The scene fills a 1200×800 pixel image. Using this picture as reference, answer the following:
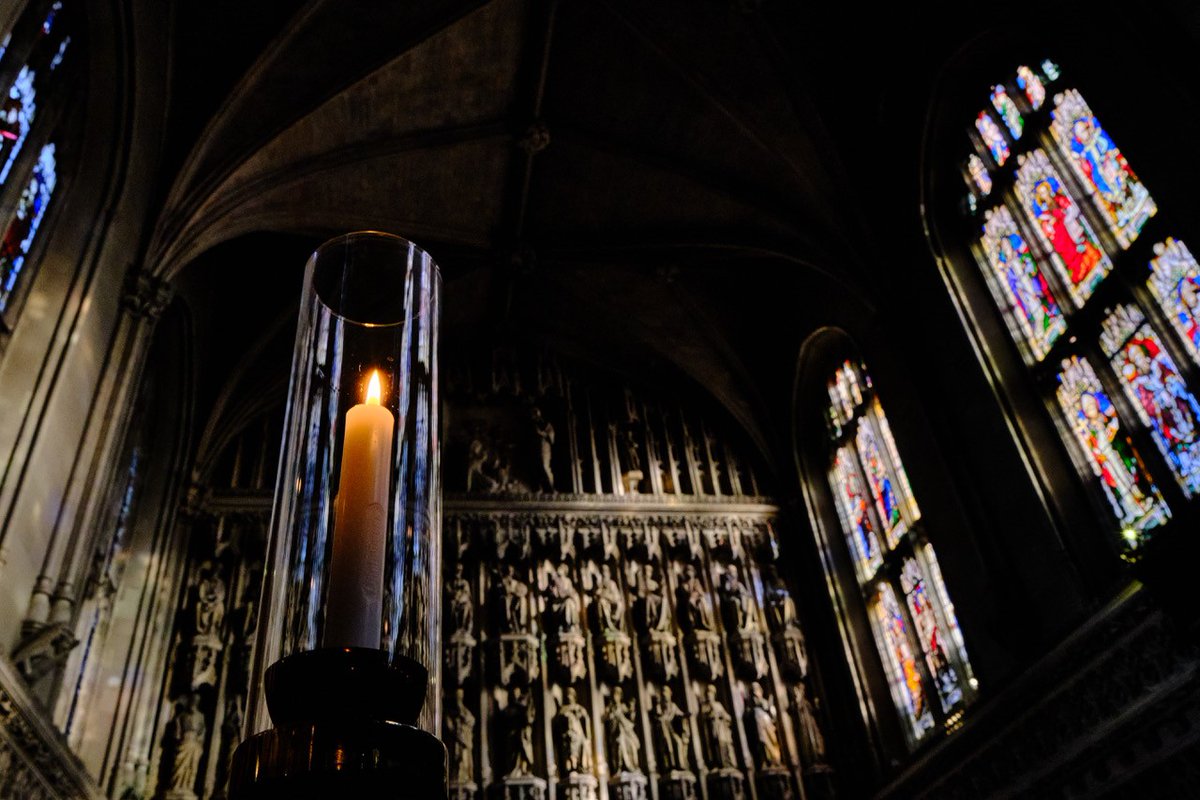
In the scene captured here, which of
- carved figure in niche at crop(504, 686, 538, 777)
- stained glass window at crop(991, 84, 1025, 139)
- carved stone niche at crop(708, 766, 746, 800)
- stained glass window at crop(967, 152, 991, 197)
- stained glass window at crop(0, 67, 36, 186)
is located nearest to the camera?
stained glass window at crop(0, 67, 36, 186)

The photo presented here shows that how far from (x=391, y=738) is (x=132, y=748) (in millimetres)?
10676

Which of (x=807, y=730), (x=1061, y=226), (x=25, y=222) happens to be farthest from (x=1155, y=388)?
(x=25, y=222)

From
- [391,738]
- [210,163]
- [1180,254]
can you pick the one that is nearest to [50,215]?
[210,163]

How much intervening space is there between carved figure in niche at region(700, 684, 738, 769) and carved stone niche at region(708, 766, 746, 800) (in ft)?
0.31

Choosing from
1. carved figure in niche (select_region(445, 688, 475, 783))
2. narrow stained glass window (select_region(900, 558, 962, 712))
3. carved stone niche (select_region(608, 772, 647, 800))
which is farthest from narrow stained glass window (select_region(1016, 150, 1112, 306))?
carved figure in niche (select_region(445, 688, 475, 783))

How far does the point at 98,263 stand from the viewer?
8.42 m

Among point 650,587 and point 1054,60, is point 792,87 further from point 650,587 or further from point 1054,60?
point 650,587

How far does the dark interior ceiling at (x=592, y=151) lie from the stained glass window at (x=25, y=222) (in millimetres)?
1416

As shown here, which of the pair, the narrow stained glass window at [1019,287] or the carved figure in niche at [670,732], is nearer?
the narrow stained glass window at [1019,287]

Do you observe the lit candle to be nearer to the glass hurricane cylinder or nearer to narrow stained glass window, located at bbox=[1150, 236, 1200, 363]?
the glass hurricane cylinder

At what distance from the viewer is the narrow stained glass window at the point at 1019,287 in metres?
8.98

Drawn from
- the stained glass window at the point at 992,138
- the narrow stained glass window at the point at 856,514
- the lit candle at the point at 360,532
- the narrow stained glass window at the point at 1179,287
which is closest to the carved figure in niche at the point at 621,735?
the narrow stained glass window at the point at 856,514

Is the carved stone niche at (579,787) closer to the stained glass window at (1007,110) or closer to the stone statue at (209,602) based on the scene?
the stone statue at (209,602)

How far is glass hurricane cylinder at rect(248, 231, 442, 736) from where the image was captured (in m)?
1.21
